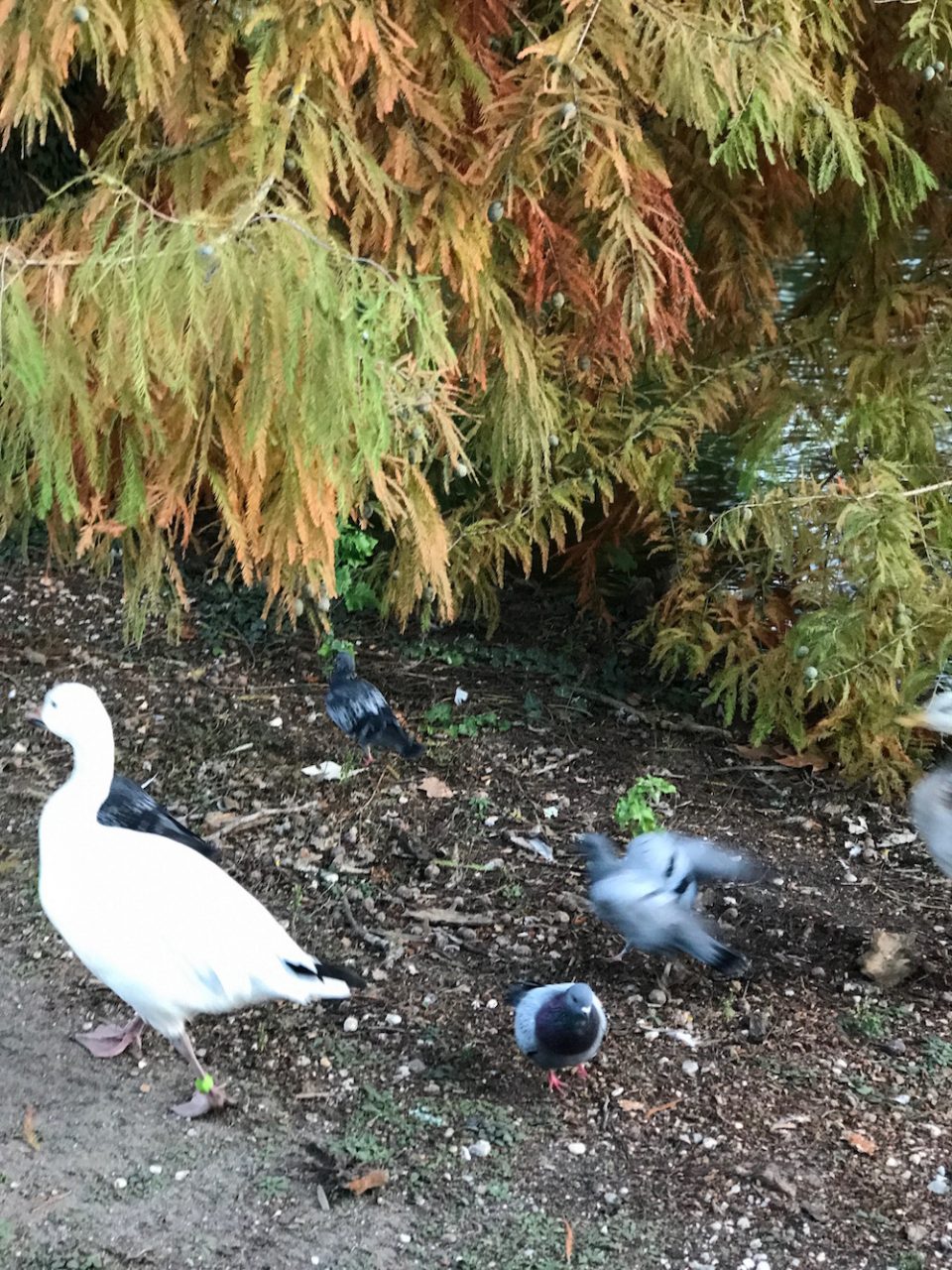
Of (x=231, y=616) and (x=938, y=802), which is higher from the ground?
(x=938, y=802)

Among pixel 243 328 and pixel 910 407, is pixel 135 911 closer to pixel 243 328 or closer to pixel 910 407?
pixel 243 328

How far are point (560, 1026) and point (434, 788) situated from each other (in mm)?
1579

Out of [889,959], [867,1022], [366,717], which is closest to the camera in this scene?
[867,1022]

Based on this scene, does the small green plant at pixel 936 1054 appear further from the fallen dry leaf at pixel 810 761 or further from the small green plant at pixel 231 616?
the small green plant at pixel 231 616

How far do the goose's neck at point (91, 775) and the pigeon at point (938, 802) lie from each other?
2.31 meters

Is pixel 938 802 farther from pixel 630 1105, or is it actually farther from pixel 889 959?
pixel 630 1105

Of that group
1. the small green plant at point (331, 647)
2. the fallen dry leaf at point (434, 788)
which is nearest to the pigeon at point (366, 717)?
the fallen dry leaf at point (434, 788)

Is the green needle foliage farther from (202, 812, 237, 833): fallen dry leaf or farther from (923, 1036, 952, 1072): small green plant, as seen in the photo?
(923, 1036, 952, 1072): small green plant

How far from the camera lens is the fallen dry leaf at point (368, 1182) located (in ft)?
8.23

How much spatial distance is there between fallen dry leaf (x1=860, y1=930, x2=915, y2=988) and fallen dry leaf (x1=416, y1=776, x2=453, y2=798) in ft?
5.04

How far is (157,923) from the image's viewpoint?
249cm

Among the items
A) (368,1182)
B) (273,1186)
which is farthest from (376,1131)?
(273,1186)

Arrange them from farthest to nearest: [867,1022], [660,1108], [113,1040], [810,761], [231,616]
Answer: [231,616], [810,761], [867,1022], [113,1040], [660,1108]

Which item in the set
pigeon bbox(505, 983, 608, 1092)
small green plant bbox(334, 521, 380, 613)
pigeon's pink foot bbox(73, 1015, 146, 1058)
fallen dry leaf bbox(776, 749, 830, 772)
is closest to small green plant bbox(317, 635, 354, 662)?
small green plant bbox(334, 521, 380, 613)
